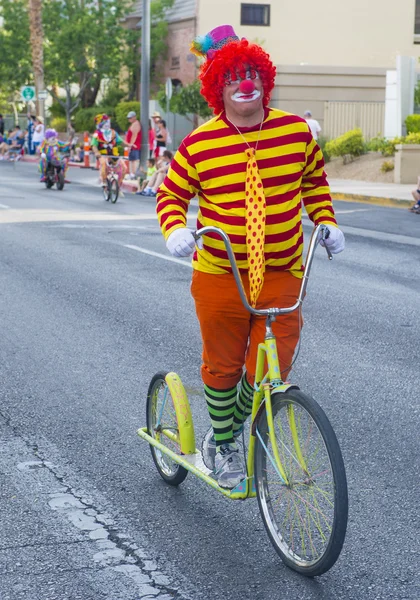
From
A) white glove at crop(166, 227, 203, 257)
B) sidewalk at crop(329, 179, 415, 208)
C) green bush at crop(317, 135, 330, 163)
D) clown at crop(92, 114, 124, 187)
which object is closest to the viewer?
white glove at crop(166, 227, 203, 257)

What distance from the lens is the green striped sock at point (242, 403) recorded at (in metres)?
4.78

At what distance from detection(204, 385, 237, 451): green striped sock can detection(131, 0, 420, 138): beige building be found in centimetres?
3715

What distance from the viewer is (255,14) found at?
44.7m

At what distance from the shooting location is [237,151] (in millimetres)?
4520

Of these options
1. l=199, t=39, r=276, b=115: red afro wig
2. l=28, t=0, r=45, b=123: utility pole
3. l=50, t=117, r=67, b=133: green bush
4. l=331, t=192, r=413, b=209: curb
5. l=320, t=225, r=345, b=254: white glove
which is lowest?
l=331, t=192, r=413, b=209: curb

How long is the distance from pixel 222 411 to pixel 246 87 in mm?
1378

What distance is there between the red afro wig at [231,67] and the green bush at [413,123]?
26.5 m

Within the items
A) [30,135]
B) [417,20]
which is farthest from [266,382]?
[30,135]

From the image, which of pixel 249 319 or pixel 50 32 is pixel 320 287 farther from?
pixel 50 32

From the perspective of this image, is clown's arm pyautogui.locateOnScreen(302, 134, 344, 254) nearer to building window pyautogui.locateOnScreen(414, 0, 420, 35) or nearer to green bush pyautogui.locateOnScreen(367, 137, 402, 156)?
green bush pyautogui.locateOnScreen(367, 137, 402, 156)

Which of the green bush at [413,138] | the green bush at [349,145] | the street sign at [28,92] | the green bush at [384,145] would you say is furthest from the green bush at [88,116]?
the green bush at [413,138]

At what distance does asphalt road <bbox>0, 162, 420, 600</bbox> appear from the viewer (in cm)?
425

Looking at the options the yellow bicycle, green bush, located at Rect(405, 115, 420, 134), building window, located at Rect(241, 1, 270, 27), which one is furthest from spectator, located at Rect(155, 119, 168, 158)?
the yellow bicycle

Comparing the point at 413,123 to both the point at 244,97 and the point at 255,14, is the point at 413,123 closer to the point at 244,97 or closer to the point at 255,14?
the point at 255,14
